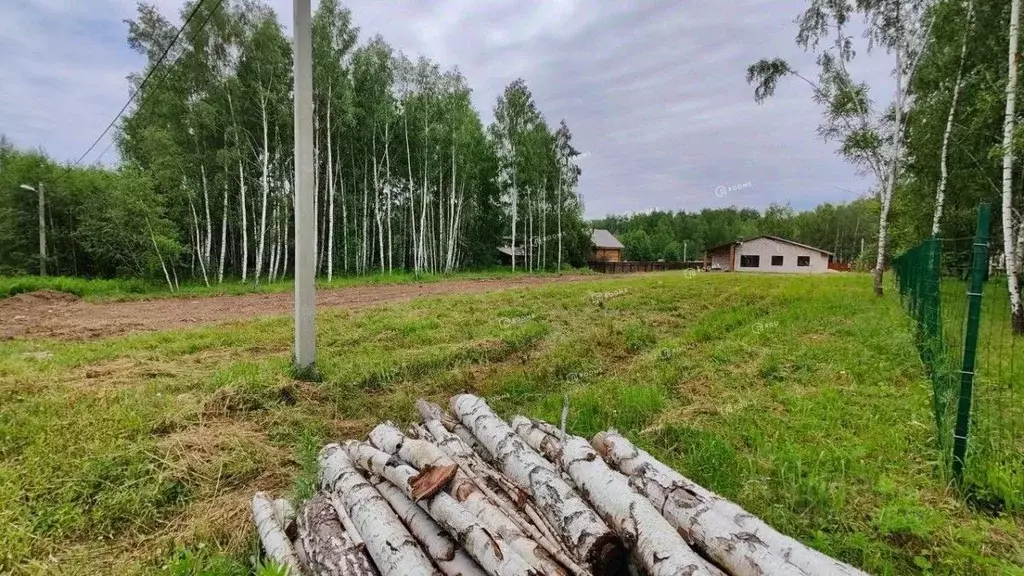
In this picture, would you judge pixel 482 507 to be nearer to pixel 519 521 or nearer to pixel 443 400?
pixel 519 521

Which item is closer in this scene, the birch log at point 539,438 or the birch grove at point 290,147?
the birch log at point 539,438

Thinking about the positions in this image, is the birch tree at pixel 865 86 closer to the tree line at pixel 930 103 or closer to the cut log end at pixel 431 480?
the tree line at pixel 930 103

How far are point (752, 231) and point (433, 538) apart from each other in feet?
278

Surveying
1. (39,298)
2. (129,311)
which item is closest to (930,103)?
(129,311)

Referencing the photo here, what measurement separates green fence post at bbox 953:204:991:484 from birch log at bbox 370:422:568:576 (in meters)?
2.82

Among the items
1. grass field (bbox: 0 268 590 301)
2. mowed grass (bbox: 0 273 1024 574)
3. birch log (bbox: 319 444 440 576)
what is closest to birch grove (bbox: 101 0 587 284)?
grass field (bbox: 0 268 590 301)

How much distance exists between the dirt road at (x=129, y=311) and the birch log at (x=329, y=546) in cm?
819

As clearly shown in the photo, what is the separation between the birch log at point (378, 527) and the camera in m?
1.90

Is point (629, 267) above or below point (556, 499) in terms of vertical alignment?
above

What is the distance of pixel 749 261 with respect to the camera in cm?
4022

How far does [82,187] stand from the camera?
1956 cm

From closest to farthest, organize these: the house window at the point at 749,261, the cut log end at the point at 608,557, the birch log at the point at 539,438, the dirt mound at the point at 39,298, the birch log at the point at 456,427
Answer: the cut log end at the point at 608,557 < the birch log at the point at 539,438 < the birch log at the point at 456,427 < the dirt mound at the point at 39,298 < the house window at the point at 749,261
